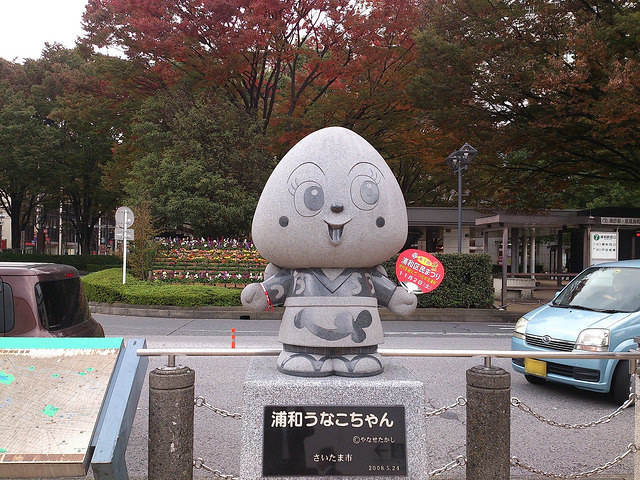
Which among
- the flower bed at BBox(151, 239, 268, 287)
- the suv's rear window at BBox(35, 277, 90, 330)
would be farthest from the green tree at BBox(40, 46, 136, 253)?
the suv's rear window at BBox(35, 277, 90, 330)

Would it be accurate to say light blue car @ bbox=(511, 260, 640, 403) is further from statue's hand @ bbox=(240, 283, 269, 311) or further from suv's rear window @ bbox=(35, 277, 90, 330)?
suv's rear window @ bbox=(35, 277, 90, 330)

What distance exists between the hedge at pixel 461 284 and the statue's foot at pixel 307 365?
35.4 feet

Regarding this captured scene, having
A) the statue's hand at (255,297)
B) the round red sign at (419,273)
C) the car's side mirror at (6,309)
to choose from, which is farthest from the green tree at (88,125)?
the round red sign at (419,273)

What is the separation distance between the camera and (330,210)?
3506 mm

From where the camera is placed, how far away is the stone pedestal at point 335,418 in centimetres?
313

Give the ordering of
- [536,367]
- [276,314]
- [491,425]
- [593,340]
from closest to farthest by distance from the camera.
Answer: [491,425] → [593,340] → [536,367] → [276,314]

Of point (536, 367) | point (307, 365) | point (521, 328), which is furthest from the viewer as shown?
point (521, 328)

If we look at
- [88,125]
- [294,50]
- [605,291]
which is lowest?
[605,291]

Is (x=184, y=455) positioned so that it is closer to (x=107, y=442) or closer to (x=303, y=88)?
(x=107, y=442)

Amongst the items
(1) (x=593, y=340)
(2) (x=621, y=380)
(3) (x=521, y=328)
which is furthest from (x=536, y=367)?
(2) (x=621, y=380)

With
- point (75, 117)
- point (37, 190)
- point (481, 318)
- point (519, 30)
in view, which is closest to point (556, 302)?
point (481, 318)

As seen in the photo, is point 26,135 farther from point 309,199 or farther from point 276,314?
point 309,199

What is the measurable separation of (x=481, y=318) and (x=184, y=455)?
39.3 ft

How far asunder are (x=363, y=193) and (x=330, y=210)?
269 millimetres
